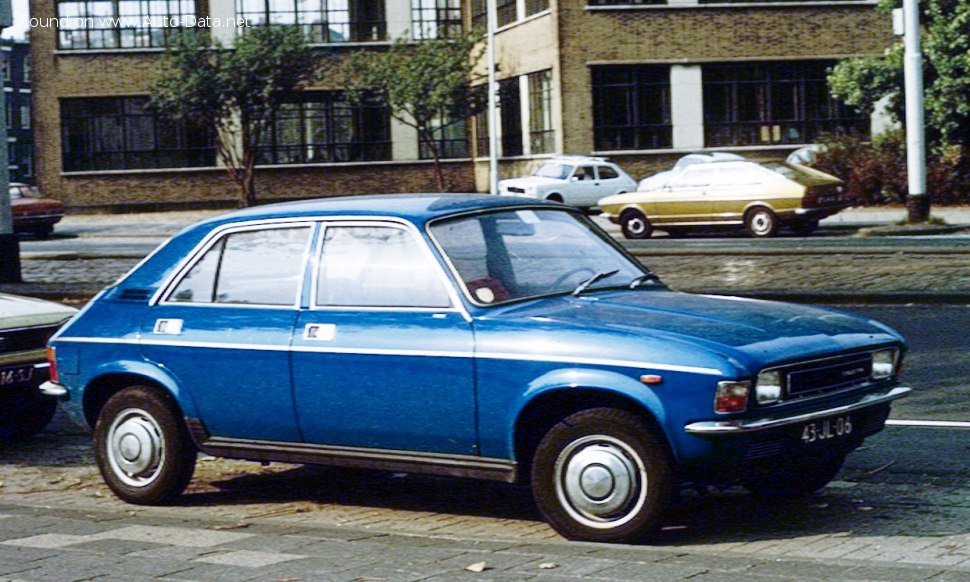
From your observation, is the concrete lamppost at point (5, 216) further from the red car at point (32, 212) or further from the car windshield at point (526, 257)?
the red car at point (32, 212)

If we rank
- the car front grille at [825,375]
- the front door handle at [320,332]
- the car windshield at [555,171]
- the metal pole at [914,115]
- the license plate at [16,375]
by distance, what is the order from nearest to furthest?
the car front grille at [825,375]
the front door handle at [320,332]
the license plate at [16,375]
the metal pole at [914,115]
the car windshield at [555,171]

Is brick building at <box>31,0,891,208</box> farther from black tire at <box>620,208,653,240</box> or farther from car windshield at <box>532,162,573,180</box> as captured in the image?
black tire at <box>620,208,653,240</box>

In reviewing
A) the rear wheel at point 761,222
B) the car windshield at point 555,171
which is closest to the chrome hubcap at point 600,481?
the rear wheel at point 761,222

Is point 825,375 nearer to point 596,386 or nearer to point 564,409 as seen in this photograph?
point 596,386

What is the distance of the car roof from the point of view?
724cm

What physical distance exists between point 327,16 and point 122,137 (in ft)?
26.3

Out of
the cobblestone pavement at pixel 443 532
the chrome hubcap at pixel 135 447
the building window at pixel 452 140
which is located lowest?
the cobblestone pavement at pixel 443 532

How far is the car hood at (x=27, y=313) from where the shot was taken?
9.91 metres

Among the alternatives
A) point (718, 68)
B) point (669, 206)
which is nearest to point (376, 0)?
point (718, 68)

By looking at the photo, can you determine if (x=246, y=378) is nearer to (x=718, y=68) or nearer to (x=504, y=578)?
(x=504, y=578)

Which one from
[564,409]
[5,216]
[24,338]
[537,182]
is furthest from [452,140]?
[564,409]

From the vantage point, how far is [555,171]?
39.7 metres

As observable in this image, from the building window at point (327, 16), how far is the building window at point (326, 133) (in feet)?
6.77

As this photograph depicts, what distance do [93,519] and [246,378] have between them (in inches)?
39.3
